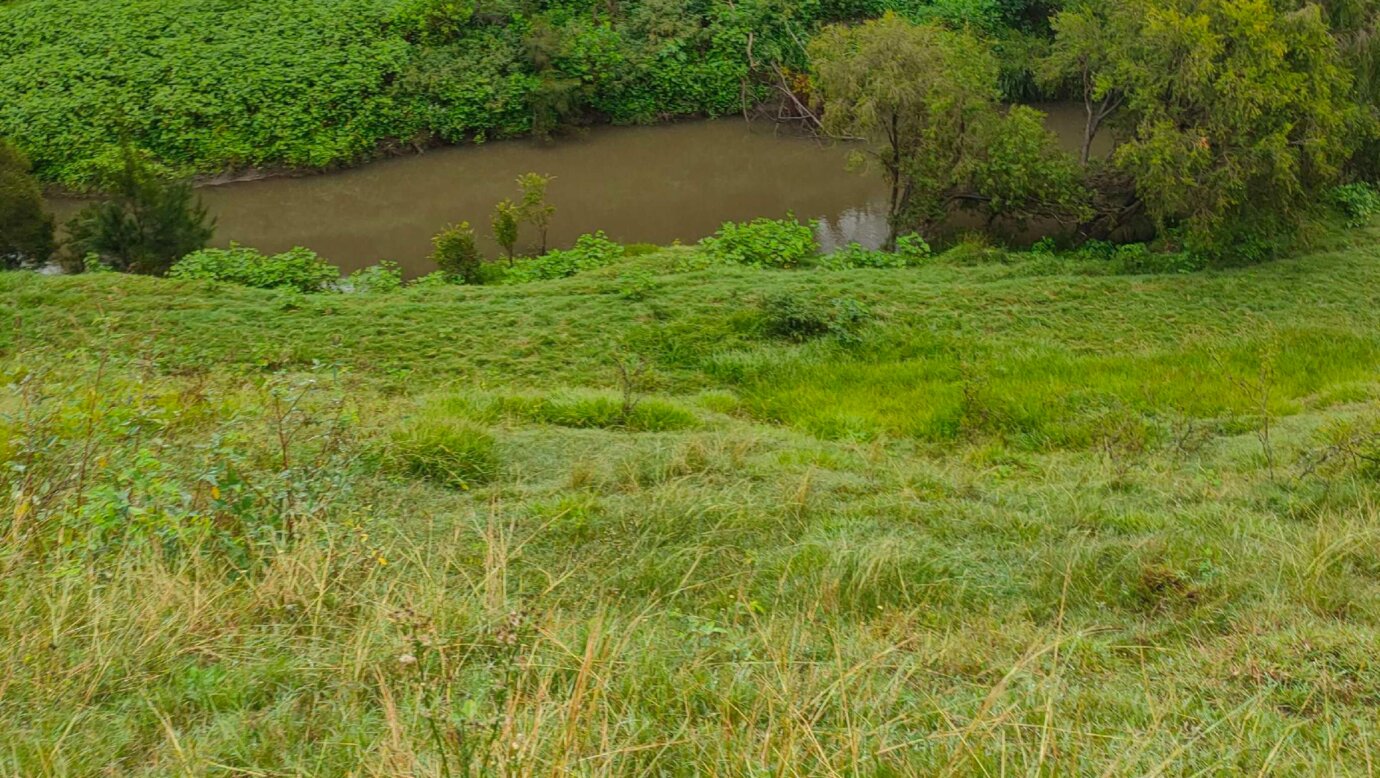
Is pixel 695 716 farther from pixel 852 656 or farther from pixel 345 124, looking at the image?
pixel 345 124

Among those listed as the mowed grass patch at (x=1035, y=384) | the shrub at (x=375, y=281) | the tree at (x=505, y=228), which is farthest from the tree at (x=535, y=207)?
the mowed grass patch at (x=1035, y=384)

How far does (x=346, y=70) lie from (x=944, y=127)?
1096 centimetres

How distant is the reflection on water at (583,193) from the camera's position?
14828mm

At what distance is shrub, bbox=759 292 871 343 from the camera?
9156mm

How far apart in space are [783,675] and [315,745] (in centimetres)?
118

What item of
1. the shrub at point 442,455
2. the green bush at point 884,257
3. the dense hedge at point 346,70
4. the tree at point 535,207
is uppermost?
the dense hedge at point 346,70

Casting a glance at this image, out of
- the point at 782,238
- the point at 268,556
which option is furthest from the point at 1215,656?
the point at 782,238

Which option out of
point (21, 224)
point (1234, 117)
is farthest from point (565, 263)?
point (1234, 117)

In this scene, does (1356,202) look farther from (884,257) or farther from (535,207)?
(535,207)

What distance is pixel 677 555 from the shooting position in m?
4.16

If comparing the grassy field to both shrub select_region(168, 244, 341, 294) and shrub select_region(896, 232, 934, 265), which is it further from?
shrub select_region(896, 232, 934, 265)

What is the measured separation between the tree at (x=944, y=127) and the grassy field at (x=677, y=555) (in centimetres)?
386

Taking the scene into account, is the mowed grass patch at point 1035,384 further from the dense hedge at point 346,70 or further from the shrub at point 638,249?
the dense hedge at point 346,70

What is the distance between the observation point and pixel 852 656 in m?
3.01
